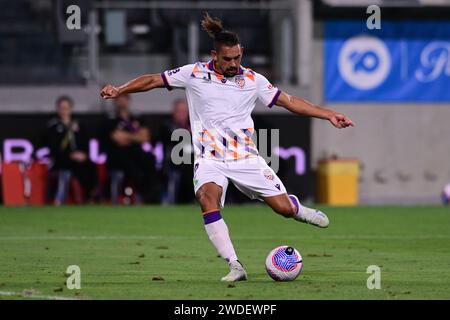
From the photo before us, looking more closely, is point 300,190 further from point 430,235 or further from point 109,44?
point 430,235

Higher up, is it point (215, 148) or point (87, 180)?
point (215, 148)

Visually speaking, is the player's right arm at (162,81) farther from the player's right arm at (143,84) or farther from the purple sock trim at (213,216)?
the purple sock trim at (213,216)

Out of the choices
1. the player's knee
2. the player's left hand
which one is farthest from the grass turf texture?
the player's left hand

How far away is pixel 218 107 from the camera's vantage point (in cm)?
1085

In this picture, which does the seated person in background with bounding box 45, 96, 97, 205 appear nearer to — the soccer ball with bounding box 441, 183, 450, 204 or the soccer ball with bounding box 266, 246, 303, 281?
the soccer ball with bounding box 441, 183, 450, 204

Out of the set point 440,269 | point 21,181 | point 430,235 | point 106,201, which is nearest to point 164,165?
point 106,201

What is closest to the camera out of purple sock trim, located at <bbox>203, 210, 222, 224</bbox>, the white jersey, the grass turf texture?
the grass turf texture

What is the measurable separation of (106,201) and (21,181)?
1.74m

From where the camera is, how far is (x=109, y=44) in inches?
984

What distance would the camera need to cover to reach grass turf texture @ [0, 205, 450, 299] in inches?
381

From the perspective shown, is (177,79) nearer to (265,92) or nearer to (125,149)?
(265,92)

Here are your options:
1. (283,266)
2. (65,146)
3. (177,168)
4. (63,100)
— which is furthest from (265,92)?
(177,168)

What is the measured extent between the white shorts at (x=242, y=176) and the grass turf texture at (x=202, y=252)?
2.63ft
